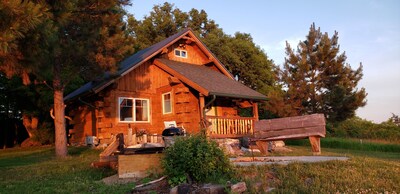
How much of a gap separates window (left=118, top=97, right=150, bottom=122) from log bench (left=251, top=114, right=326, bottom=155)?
24.2ft

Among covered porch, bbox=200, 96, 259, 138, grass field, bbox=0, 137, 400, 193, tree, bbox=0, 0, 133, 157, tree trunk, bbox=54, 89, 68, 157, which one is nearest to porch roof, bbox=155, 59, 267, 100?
covered porch, bbox=200, 96, 259, 138

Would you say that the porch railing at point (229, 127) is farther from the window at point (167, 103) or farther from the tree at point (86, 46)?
the tree at point (86, 46)

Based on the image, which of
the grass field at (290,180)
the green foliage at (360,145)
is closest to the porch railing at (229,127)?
the green foliage at (360,145)

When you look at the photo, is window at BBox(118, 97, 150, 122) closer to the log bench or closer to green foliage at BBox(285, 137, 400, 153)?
the log bench

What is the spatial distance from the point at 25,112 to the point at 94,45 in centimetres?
1328

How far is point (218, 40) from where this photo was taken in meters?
31.5

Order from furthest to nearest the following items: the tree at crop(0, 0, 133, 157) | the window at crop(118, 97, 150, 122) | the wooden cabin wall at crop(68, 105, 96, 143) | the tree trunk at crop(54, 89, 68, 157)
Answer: the wooden cabin wall at crop(68, 105, 96, 143), the window at crop(118, 97, 150, 122), the tree trunk at crop(54, 89, 68, 157), the tree at crop(0, 0, 133, 157)

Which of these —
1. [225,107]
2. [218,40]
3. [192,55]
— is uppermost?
[218,40]

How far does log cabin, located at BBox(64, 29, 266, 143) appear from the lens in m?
15.6

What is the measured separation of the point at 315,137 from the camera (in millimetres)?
10180

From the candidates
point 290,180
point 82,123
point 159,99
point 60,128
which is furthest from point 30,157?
point 290,180

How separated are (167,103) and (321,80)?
13.6 metres

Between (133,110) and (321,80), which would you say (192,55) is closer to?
(133,110)

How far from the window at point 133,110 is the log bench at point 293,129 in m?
7.37
